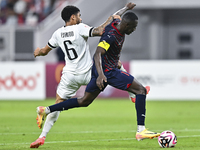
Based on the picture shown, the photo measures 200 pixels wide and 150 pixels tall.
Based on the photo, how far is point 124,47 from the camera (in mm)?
22859

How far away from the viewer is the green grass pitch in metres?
6.98

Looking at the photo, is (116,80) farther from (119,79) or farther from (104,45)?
(104,45)

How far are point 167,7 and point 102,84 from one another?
16405mm

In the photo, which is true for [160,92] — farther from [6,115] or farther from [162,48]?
[162,48]

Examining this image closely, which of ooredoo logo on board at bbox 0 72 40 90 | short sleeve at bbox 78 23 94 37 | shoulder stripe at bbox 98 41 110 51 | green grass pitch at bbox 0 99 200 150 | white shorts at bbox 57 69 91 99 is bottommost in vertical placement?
green grass pitch at bbox 0 99 200 150

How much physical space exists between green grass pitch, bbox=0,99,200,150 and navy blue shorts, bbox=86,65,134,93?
892 millimetres

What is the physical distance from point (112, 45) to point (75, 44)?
63 cm

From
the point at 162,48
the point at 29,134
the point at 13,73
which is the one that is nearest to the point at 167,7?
the point at 162,48

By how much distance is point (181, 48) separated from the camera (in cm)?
2486

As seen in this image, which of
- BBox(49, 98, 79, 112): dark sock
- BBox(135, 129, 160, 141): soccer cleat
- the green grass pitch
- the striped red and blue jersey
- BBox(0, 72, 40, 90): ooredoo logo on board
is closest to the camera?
BBox(135, 129, 160, 141): soccer cleat

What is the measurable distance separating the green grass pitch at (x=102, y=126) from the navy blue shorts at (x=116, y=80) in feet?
2.93

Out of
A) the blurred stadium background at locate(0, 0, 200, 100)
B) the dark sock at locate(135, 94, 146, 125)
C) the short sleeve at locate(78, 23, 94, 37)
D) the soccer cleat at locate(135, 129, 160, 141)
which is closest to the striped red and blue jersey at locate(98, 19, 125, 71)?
the short sleeve at locate(78, 23, 94, 37)

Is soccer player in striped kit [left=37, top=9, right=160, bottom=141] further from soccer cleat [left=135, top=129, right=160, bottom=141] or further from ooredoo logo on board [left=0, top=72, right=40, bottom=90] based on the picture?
ooredoo logo on board [left=0, top=72, right=40, bottom=90]

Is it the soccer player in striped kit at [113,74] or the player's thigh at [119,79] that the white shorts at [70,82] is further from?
the player's thigh at [119,79]
